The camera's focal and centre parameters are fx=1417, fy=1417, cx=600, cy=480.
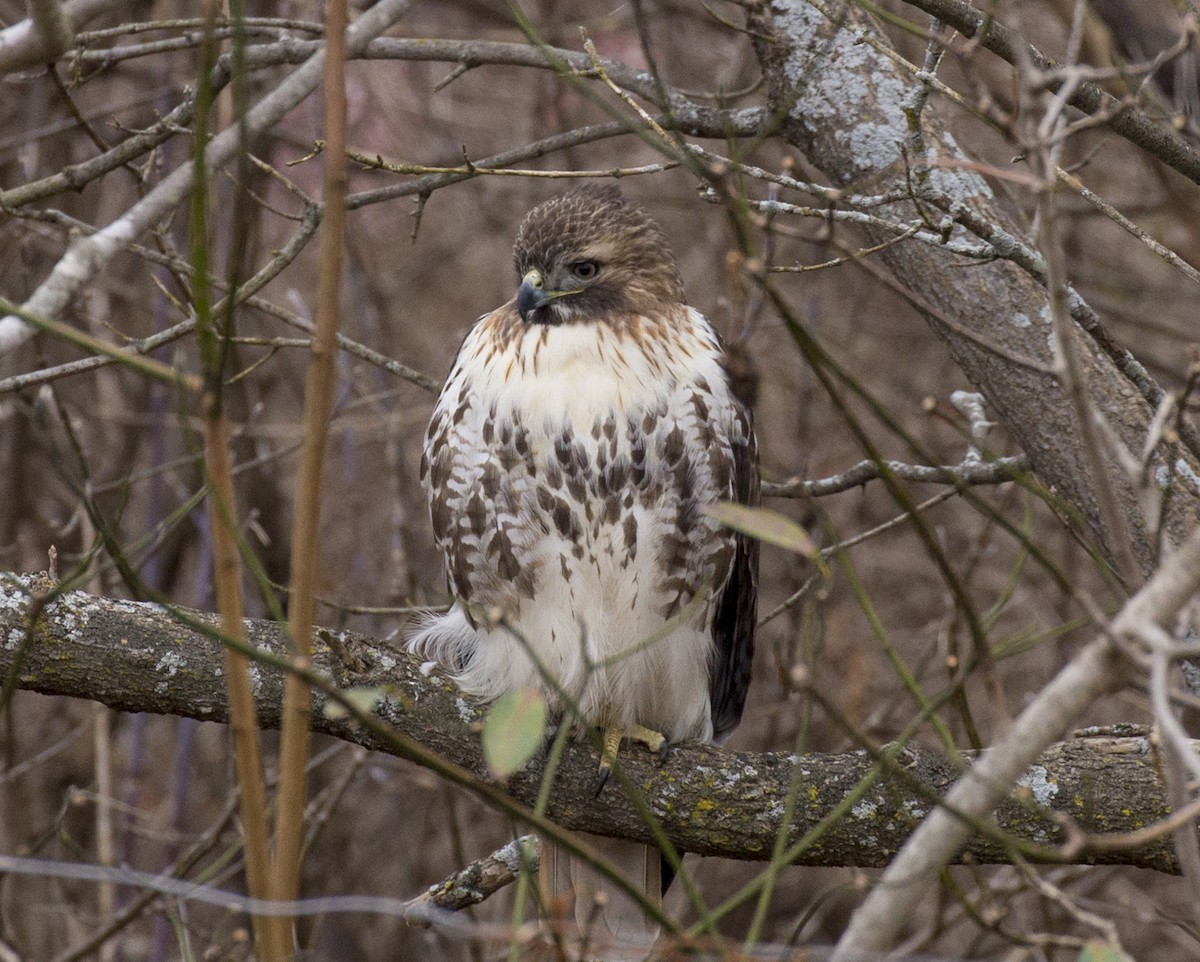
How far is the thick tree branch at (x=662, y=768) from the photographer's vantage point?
8.56ft

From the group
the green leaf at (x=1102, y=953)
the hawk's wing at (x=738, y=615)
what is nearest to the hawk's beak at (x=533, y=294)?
the hawk's wing at (x=738, y=615)

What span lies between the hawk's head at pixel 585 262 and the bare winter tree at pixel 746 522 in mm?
172

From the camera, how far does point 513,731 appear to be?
1.43 meters

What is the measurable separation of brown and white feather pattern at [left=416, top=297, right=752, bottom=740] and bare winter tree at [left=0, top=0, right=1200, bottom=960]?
0.64 ft

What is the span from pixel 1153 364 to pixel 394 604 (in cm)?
269

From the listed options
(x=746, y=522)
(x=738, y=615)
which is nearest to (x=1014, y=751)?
(x=746, y=522)

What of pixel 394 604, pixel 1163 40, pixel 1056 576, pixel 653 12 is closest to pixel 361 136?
pixel 653 12

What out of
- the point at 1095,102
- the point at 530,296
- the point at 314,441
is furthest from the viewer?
the point at 530,296

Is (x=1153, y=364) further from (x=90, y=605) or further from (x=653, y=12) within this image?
(x=90, y=605)

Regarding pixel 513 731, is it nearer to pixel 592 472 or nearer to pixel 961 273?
pixel 592 472

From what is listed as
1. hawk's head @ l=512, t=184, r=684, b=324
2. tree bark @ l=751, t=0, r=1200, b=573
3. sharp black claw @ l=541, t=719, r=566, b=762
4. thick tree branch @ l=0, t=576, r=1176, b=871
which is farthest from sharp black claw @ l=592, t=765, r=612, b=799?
tree bark @ l=751, t=0, r=1200, b=573

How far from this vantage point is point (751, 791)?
9.48 feet

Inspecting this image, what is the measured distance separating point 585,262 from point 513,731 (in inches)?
75.9

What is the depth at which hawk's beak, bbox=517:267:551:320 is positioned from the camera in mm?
3096
